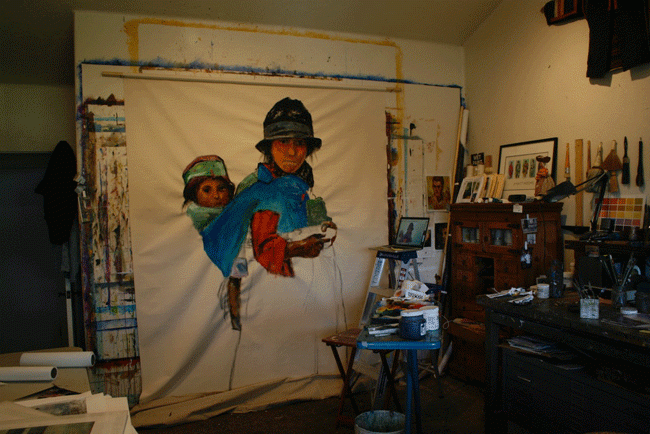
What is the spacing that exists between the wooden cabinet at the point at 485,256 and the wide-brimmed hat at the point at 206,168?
1898 millimetres

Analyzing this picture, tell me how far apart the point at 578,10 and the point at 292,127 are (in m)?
2.18

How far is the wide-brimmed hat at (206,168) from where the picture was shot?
3.58 meters

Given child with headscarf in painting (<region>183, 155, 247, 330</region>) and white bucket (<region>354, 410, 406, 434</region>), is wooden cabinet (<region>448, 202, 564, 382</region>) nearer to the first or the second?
white bucket (<region>354, 410, 406, 434</region>)

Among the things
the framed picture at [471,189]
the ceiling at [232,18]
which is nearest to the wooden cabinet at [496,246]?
the framed picture at [471,189]

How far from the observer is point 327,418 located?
131 inches

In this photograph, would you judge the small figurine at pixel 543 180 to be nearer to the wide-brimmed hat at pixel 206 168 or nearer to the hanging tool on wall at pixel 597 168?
the hanging tool on wall at pixel 597 168

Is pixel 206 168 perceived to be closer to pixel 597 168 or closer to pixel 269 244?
pixel 269 244

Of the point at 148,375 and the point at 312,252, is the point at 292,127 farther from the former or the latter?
the point at 148,375

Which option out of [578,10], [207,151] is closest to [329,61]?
[207,151]

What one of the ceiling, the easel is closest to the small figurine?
the easel

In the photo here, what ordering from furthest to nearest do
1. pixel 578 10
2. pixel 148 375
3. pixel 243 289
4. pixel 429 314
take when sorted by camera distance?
pixel 243 289
pixel 148 375
pixel 578 10
pixel 429 314

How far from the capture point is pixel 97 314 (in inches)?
134

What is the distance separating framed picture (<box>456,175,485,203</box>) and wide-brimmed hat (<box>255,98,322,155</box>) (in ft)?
4.40

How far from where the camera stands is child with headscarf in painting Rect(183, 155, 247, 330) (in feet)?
11.8
